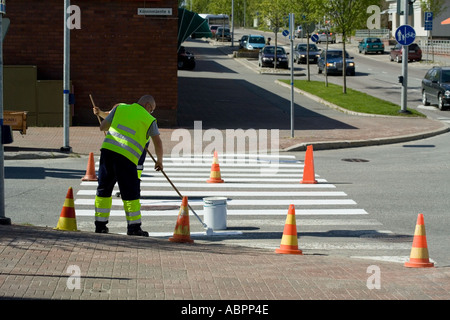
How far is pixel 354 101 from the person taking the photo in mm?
35281

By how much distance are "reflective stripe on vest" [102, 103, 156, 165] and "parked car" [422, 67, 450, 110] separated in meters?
24.7

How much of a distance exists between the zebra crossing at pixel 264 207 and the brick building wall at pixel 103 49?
311 inches

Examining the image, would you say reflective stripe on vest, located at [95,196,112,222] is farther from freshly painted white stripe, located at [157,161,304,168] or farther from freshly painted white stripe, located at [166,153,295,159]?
freshly painted white stripe, located at [166,153,295,159]

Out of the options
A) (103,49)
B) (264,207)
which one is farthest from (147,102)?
(103,49)

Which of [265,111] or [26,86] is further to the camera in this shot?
[265,111]

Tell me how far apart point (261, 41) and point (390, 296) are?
64.7 m

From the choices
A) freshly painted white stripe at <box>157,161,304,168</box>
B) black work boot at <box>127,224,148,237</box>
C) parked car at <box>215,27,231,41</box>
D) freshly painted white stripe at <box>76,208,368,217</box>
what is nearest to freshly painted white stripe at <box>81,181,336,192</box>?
freshly painted white stripe at <box>76,208,368,217</box>

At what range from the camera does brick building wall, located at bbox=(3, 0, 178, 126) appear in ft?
88.8

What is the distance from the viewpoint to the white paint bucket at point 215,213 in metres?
12.4

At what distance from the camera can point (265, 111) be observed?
106 ft

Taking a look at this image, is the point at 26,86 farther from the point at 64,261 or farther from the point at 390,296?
the point at 390,296

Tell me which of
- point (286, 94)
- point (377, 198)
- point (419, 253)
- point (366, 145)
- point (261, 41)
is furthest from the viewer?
point (261, 41)

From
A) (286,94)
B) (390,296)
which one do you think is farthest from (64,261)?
(286,94)

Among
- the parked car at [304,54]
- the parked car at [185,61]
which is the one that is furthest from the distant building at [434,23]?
the parked car at [185,61]
